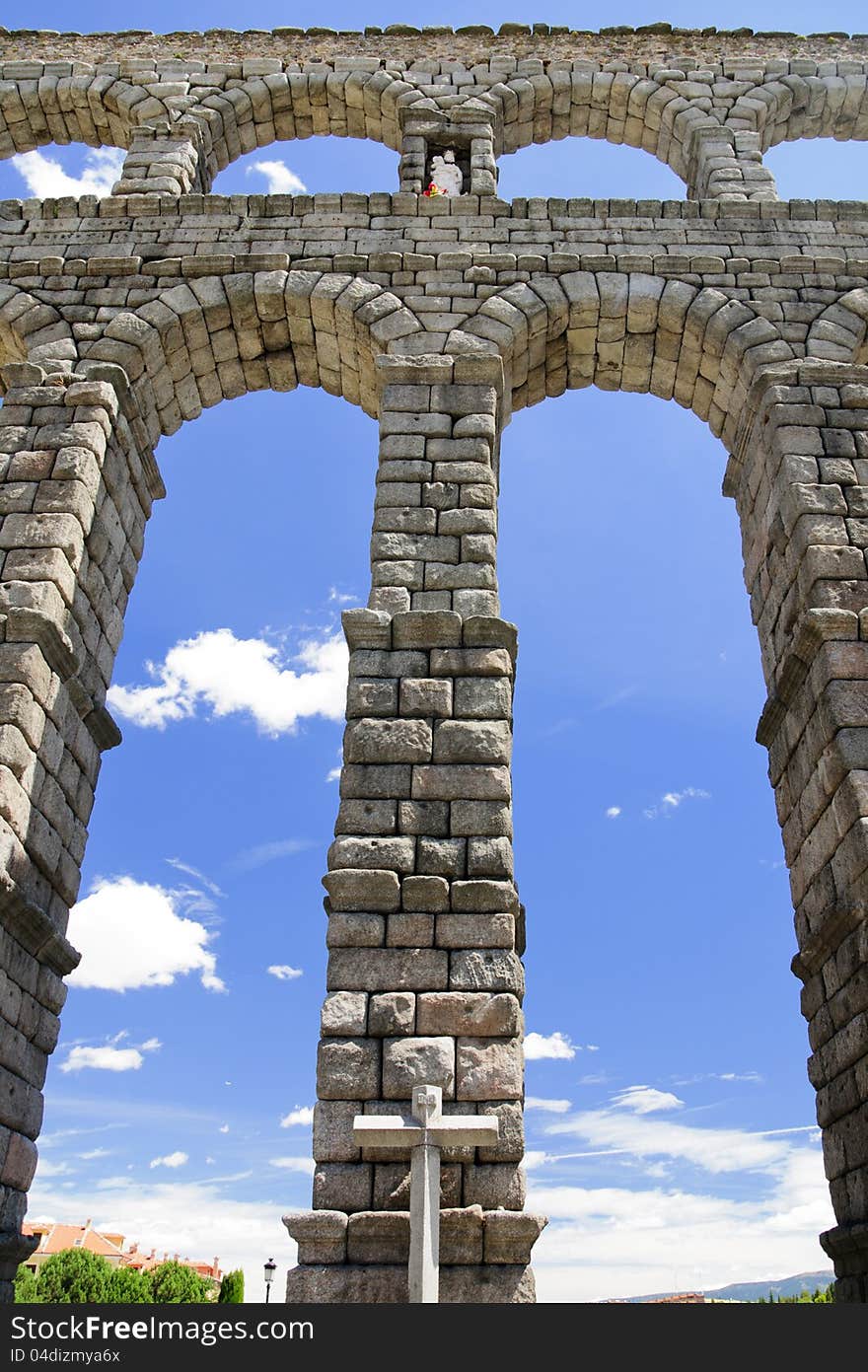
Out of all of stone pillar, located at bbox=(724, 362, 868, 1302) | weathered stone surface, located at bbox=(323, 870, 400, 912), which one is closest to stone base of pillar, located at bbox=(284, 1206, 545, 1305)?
weathered stone surface, located at bbox=(323, 870, 400, 912)

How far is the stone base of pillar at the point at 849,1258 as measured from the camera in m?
6.01

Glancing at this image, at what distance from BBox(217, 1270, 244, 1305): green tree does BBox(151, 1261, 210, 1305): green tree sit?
27.2ft

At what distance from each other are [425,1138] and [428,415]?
561 centimetres

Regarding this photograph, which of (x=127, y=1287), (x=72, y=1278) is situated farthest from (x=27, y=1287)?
(x=127, y=1287)

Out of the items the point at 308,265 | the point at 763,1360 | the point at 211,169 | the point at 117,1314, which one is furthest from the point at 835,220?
the point at 117,1314

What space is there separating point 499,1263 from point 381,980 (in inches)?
59.7

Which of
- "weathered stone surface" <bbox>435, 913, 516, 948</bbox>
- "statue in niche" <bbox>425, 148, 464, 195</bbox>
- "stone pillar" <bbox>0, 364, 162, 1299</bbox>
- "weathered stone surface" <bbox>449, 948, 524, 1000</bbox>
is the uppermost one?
"statue in niche" <bbox>425, 148, 464, 195</bbox>

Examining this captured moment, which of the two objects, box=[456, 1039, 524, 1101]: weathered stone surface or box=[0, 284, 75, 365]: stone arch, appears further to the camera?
box=[0, 284, 75, 365]: stone arch

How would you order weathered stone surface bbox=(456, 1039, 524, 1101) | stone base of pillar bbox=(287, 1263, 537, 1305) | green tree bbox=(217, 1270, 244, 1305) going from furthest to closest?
green tree bbox=(217, 1270, 244, 1305) < weathered stone surface bbox=(456, 1039, 524, 1101) < stone base of pillar bbox=(287, 1263, 537, 1305)

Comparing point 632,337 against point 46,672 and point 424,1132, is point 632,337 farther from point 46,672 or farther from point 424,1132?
point 424,1132

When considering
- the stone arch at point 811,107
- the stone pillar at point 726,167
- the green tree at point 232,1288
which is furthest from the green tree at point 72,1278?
the stone arch at point 811,107

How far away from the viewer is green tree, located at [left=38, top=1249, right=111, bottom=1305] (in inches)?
1281

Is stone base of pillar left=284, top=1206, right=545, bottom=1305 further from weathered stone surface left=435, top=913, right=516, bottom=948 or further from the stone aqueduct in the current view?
weathered stone surface left=435, top=913, right=516, bottom=948

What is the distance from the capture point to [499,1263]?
16.6 feet
